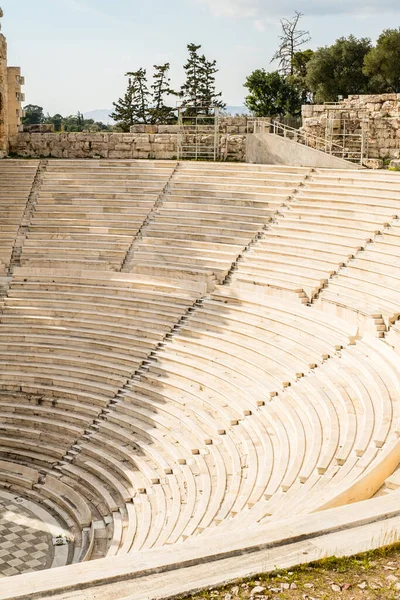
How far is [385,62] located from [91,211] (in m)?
20.7

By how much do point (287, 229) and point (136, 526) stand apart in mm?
9990

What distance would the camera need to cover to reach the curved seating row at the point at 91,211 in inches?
859

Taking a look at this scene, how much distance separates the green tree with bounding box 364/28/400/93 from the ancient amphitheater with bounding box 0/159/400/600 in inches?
665

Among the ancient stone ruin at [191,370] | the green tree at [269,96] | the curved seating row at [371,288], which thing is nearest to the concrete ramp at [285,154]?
the ancient stone ruin at [191,370]

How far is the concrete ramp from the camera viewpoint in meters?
22.7

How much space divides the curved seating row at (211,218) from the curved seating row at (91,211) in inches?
27.8

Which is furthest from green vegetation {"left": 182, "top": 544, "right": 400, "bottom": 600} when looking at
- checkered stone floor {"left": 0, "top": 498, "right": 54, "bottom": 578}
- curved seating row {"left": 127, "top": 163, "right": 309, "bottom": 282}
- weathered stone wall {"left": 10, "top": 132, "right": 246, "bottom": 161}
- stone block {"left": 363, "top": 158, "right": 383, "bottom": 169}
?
weathered stone wall {"left": 10, "top": 132, "right": 246, "bottom": 161}

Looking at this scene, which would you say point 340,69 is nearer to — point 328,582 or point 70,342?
point 70,342

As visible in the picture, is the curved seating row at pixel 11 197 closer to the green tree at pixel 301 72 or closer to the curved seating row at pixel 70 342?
the curved seating row at pixel 70 342

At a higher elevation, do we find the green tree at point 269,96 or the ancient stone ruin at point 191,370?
the green tree at point 269,96

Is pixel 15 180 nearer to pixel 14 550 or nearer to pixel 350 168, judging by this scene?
pixel 350 168

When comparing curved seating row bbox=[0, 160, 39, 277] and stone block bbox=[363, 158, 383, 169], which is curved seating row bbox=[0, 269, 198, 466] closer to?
curved seating row bbox=[0, 160, 39, 277]

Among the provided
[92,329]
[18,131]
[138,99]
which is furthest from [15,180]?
[138,99]

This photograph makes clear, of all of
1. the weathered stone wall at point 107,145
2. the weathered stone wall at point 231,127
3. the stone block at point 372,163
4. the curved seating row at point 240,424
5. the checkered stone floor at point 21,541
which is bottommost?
the checkered stone floor at point 21,541
